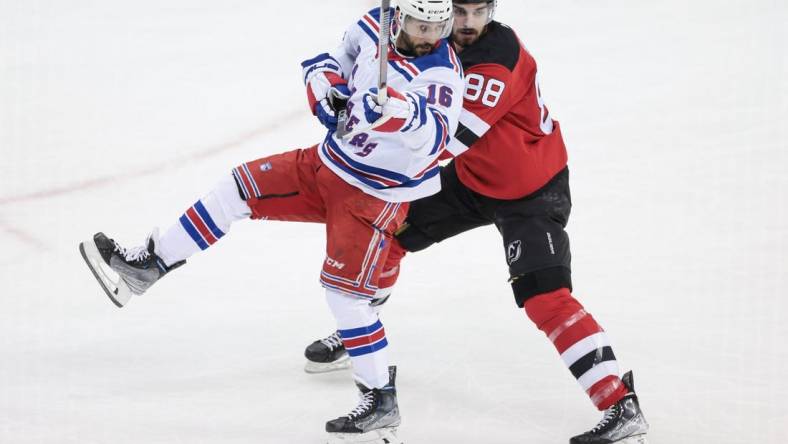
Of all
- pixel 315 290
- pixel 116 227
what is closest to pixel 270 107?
pixel 116 227

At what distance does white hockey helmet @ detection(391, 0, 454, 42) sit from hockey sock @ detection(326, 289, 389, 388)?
0.70 meters

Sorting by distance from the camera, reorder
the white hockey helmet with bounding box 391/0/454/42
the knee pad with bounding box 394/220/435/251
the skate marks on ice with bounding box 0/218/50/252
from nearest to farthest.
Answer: the white hockey helmet with bounding box 391/0/454/42 → the knee pad with bounding box 394/220/435/251 → the skate marks on ice with bounding box 0/218/50/252

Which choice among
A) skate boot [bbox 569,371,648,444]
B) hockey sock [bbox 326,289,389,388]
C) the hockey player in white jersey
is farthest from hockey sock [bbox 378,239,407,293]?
skate boot [bbox 569,371,648,444]

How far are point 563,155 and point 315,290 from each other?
1.16 meters

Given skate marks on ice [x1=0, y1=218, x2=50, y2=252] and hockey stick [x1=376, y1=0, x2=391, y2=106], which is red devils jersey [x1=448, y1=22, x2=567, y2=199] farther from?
skate marks on ice [x1=0, y1=218, x2=50, y2=252]

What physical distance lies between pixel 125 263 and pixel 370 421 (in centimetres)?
85

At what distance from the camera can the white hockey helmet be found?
2766 mm

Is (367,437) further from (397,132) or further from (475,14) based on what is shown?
(475,14)

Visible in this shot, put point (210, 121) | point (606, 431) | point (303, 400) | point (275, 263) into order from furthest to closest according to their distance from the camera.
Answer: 1. point (210, 121)
2. point (275, 263)
3. point (303, 400)
4. point (606, 431)

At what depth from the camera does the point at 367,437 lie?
9.68 ft

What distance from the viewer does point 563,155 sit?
3301mm

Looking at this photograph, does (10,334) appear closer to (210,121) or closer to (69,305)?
(69,305)

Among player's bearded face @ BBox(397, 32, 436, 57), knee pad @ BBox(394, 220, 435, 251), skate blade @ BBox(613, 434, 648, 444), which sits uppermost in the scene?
player's bearded face @ BBox(397, 32, 436, 57)

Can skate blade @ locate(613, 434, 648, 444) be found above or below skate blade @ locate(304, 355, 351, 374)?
below
